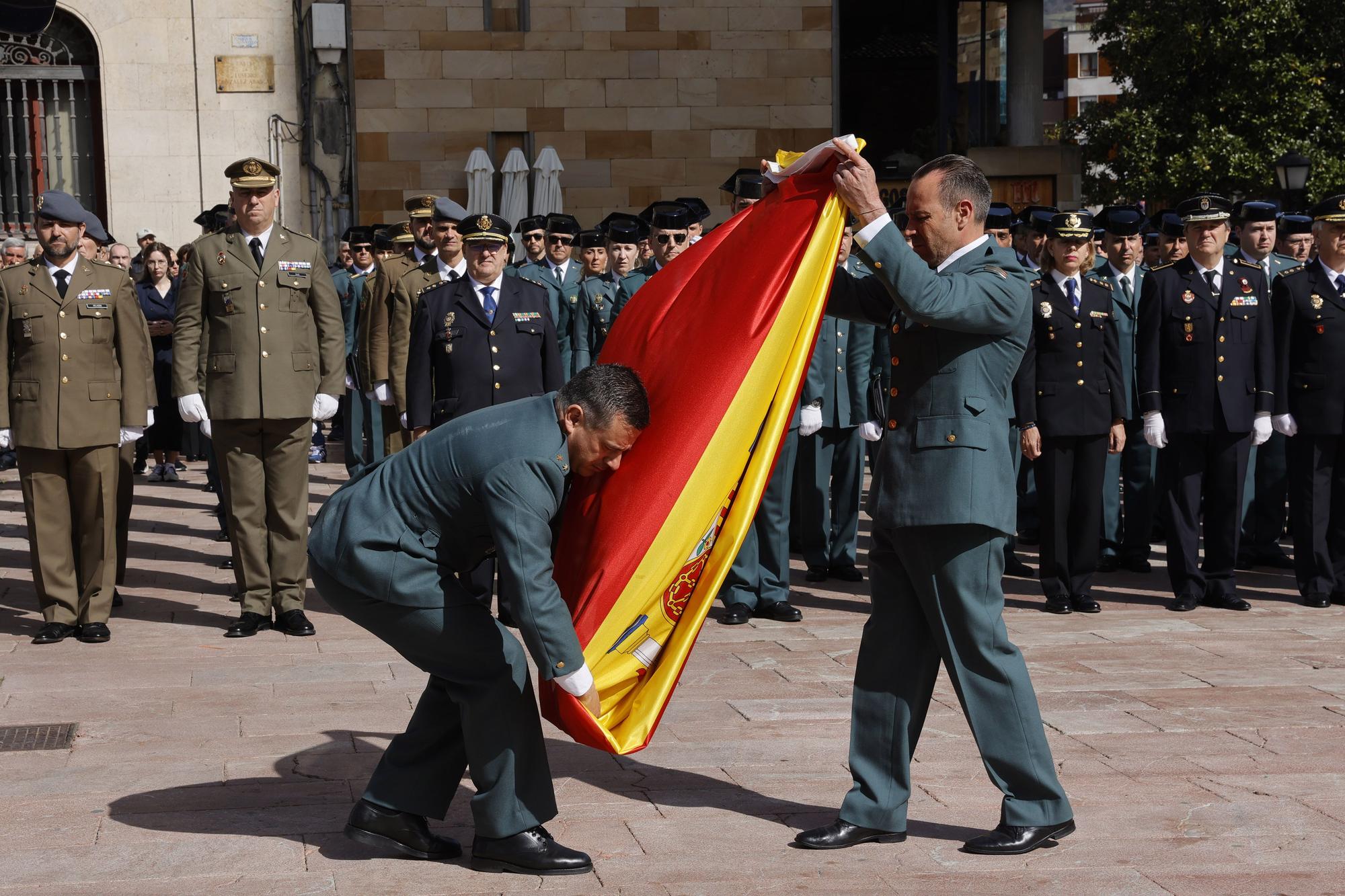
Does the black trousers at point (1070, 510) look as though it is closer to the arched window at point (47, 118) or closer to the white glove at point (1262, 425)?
the white glove at point (1262, 425)

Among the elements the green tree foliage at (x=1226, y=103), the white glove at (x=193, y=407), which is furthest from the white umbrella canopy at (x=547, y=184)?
the green tree foliage at (x=1226, y=103)

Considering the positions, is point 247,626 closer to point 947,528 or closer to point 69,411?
point 69,411

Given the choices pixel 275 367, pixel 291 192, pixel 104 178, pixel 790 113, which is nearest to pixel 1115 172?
pixel 790 113

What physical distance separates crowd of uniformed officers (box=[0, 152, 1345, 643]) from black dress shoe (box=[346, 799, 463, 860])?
114 inches

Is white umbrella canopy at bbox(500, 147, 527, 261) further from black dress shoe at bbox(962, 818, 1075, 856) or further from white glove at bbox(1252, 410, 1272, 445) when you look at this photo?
black dress shoe at bbox(962, 818, 1075, 856)

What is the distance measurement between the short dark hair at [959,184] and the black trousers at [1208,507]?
14.3ft

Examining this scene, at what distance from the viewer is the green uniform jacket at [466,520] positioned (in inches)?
171

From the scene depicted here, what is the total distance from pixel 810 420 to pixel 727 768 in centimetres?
329

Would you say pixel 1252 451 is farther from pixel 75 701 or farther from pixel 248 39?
pixel 248 39

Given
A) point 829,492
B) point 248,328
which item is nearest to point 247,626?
point 248,328

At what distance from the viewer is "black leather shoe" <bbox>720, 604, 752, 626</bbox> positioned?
8305mm

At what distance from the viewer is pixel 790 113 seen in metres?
19.9

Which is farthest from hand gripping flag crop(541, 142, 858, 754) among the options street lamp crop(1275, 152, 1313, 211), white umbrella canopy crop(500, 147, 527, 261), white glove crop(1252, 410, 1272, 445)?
street lamp crop(1275, 152, 1313, 211)

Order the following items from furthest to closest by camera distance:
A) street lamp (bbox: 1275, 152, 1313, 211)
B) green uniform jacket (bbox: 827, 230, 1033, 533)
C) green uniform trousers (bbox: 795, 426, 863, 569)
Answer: street lamp (bbox: 1275, 152, 1313, 211)
green uniform trousers (bbox: 795, 426, 863, 569)
green uniform jacket (bbox: 827, 230, 1033, 533)
